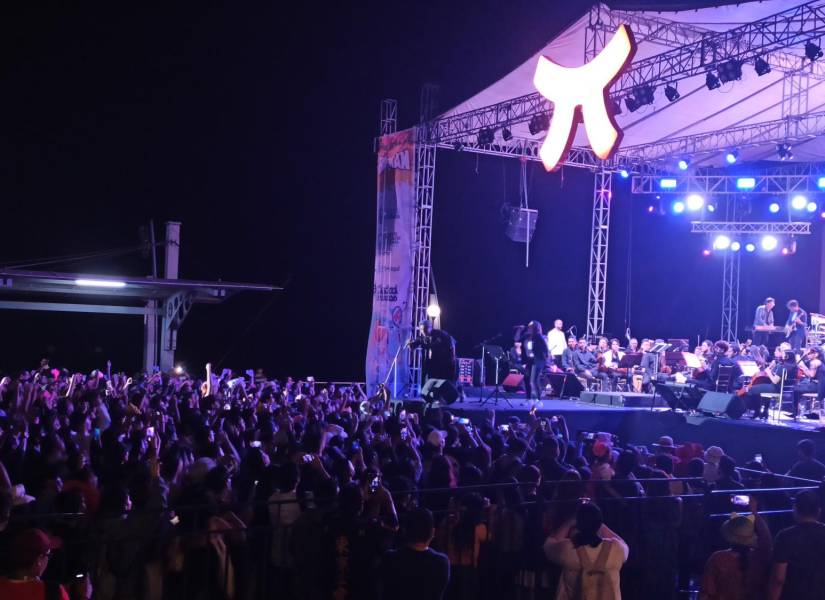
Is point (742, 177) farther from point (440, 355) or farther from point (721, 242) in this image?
point (440, 355)

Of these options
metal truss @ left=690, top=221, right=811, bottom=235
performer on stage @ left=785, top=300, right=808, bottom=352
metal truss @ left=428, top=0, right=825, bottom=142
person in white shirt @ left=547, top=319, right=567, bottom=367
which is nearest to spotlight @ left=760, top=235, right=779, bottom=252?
metal truss @ left=690, top=221, right=811, bottom=235

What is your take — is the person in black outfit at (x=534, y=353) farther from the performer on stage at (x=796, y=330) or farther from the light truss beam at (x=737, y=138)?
the light truss beam at (x=737, y=138)

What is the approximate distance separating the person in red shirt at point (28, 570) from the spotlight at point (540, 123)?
1424 cm

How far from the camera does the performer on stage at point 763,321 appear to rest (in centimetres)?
2045

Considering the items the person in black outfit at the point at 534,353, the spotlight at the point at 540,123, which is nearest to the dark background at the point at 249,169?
the spotlight at the point at 540,123

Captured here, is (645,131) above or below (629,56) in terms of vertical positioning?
above

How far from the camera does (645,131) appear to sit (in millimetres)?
20844

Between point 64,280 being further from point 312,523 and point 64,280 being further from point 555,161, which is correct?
point 312,523

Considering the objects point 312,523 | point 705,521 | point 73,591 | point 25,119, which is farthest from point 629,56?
point 25,119

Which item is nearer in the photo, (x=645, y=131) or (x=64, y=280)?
(x=64, y=280)

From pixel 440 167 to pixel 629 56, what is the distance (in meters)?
12.0

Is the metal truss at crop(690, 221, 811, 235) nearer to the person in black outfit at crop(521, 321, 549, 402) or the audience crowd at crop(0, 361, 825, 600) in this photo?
the person in black outfit at crop(521, 321, 549, 402)

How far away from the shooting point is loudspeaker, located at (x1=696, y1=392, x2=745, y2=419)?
14.8m

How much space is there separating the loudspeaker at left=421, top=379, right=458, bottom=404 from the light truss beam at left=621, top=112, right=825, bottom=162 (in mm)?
8513
